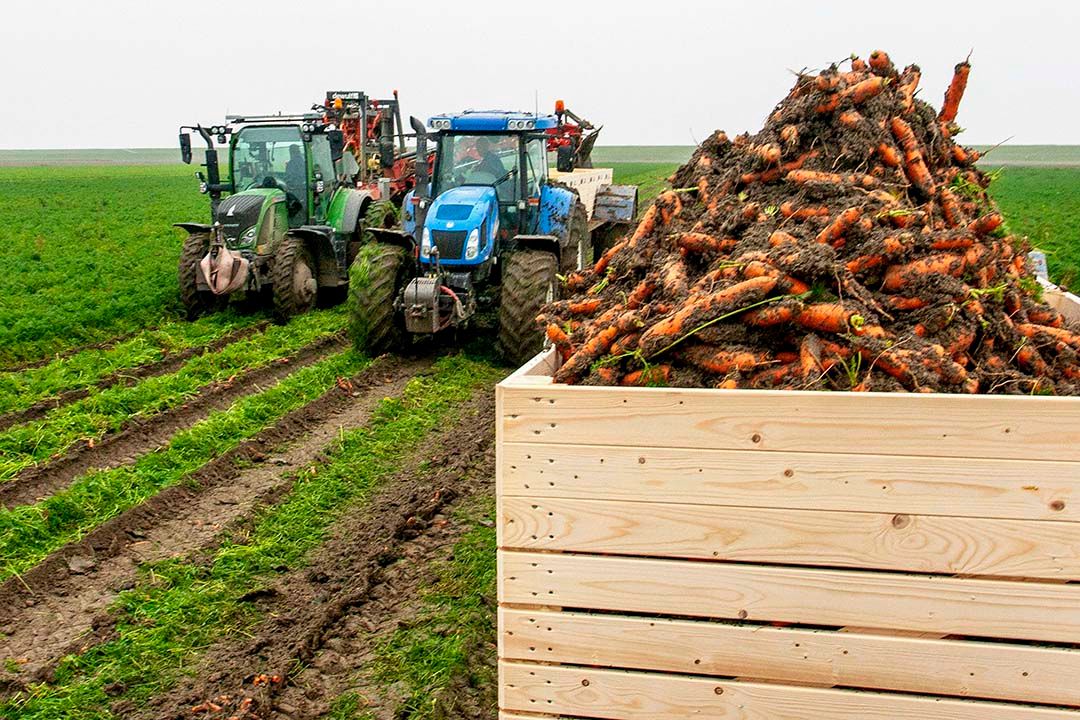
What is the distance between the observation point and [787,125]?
3.77 meters

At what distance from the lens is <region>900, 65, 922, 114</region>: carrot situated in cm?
402

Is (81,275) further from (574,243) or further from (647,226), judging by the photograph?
(647,226)

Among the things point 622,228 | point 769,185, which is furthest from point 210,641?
point 622,228

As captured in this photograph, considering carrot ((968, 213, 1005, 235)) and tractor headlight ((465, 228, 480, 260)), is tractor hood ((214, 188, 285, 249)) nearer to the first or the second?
tractor headlight ((465, 228, 480, 260))

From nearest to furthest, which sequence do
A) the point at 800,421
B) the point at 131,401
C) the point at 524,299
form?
the point at 800,421 < the point at 131,401 < the point at 524,299

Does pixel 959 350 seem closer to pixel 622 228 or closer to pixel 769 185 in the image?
pixel 769 185

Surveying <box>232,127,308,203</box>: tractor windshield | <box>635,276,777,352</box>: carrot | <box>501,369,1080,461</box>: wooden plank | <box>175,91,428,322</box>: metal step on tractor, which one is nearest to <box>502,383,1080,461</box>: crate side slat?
<box>501,369,1080,461</box>: wooden plank

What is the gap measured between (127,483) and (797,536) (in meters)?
5.89

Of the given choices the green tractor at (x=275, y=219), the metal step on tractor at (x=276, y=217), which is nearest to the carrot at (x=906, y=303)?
the metal step on tractor at (x=276, y=217)

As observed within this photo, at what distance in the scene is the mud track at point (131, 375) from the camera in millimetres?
9000

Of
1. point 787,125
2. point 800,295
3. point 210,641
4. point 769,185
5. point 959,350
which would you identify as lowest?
point 210,641

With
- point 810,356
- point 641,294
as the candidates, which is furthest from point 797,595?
point 641,294

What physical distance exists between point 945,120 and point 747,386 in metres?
2.93

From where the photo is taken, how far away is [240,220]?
42.2ft
